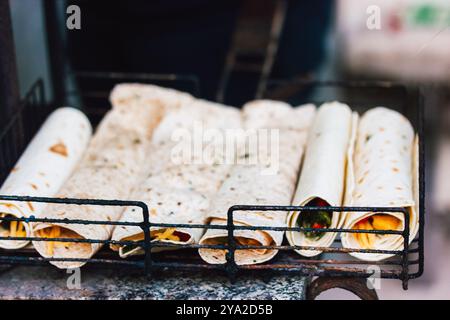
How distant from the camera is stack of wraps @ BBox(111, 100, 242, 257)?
2867mm

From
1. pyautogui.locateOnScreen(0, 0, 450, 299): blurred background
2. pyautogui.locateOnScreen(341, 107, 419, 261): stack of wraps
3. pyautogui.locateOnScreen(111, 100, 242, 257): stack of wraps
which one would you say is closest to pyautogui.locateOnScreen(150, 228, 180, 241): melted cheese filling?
pyautogui.locateOnScreen(111, 100, 242, 257): stack of wraps

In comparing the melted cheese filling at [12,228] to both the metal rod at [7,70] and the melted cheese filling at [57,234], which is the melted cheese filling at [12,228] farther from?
the metal rod at [7,70]

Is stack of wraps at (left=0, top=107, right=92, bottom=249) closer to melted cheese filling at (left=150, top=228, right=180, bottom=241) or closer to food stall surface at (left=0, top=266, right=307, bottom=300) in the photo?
food stall surface at (left=0, top=266, right=307, bottom=300)

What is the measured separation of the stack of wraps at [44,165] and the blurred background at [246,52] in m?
0.44

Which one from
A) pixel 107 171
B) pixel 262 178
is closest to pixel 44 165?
pixel 107 171

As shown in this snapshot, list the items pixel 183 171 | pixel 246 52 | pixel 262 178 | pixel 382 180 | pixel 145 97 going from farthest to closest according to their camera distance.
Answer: pixel 246 52
pixel 145 97
pixel 183 171
pixel 262 178
pixel 382 180

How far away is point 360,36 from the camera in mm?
8953

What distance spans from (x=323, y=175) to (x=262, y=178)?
0.26 meters

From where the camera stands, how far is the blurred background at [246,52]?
15.2ft

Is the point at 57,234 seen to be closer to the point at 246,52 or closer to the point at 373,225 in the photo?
the point at 373,225

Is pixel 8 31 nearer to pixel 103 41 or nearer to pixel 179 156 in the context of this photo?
pixel 179 156

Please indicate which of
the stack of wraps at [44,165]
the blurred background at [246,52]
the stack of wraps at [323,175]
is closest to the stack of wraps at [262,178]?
the stack of wraps at [323,175]

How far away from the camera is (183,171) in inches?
129

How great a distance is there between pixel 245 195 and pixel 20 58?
84.2 inches
